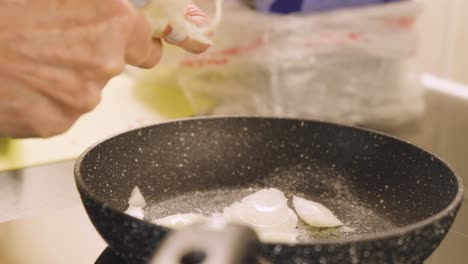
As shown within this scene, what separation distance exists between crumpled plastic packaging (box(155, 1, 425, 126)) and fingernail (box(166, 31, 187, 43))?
1.27ft

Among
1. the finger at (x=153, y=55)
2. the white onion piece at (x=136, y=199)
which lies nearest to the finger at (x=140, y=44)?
the finger at (x=153, y=55)

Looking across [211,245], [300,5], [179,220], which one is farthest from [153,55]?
[300,5]

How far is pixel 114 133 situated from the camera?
0.88 meters

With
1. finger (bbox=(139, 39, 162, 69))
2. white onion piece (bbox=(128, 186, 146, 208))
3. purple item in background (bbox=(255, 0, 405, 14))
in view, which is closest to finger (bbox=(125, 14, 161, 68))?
finger (bbox=(139, 39, 162, 69))

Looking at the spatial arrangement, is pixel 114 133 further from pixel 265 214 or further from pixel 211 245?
pixel 211 245

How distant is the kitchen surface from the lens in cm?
59

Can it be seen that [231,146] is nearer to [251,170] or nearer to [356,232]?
[251,170]

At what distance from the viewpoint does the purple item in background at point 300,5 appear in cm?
92

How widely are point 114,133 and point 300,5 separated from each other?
12.8 inches

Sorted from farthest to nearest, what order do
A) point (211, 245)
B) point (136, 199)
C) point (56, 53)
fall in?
point (136, 199), point (56, 53), point (211, 245)

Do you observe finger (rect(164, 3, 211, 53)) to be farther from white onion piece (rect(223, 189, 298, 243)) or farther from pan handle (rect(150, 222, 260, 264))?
pan handle (rect(150, 222, 260, 264))

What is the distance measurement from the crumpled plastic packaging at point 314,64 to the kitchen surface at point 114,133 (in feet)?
0.11

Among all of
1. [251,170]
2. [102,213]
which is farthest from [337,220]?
[102,213]

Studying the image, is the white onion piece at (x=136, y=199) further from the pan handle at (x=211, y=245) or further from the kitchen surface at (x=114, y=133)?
the pan handle at (x=211, y=245)
